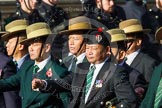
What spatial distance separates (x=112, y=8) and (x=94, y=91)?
4447 mm

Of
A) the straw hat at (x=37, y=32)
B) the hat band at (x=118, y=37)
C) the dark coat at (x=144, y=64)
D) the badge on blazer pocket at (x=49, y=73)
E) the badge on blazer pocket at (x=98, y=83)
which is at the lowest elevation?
the dark coat at (x=144, y=64)

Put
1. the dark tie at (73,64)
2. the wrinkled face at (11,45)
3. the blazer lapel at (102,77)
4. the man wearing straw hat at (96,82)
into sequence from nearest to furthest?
the man wearing straw hat at (96,82)
the blazer lapel at (102,77)
the dark tie at (73,64)
the wrinkled face at (11,45)

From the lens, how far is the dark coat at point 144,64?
36.2 feet

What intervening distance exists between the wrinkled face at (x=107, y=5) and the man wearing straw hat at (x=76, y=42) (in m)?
2.42

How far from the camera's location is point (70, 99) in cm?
991

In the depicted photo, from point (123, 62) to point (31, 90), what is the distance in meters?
1.30

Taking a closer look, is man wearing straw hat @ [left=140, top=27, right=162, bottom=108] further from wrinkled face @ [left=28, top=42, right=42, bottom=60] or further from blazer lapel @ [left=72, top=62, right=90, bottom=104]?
wrinkled face @ [left=28, top=42, right=42, bottom=60]

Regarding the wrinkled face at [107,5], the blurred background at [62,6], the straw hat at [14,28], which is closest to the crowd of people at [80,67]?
the straw hat at [14,28]

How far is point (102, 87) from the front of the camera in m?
9.37

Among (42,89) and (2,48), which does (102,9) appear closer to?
(2,48)

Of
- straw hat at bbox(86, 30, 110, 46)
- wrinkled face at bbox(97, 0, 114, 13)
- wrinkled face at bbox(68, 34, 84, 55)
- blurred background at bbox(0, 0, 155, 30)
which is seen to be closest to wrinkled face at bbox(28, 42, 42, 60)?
wrinkled face at bbox(68, 34, 84, 55)

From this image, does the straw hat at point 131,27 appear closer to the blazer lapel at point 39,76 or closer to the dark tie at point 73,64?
the dark tie at point 73,64

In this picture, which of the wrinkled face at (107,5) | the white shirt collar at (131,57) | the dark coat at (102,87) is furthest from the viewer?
the wrinkled face at (107,5)

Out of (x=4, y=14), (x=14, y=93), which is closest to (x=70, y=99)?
(x=14, y=93)
